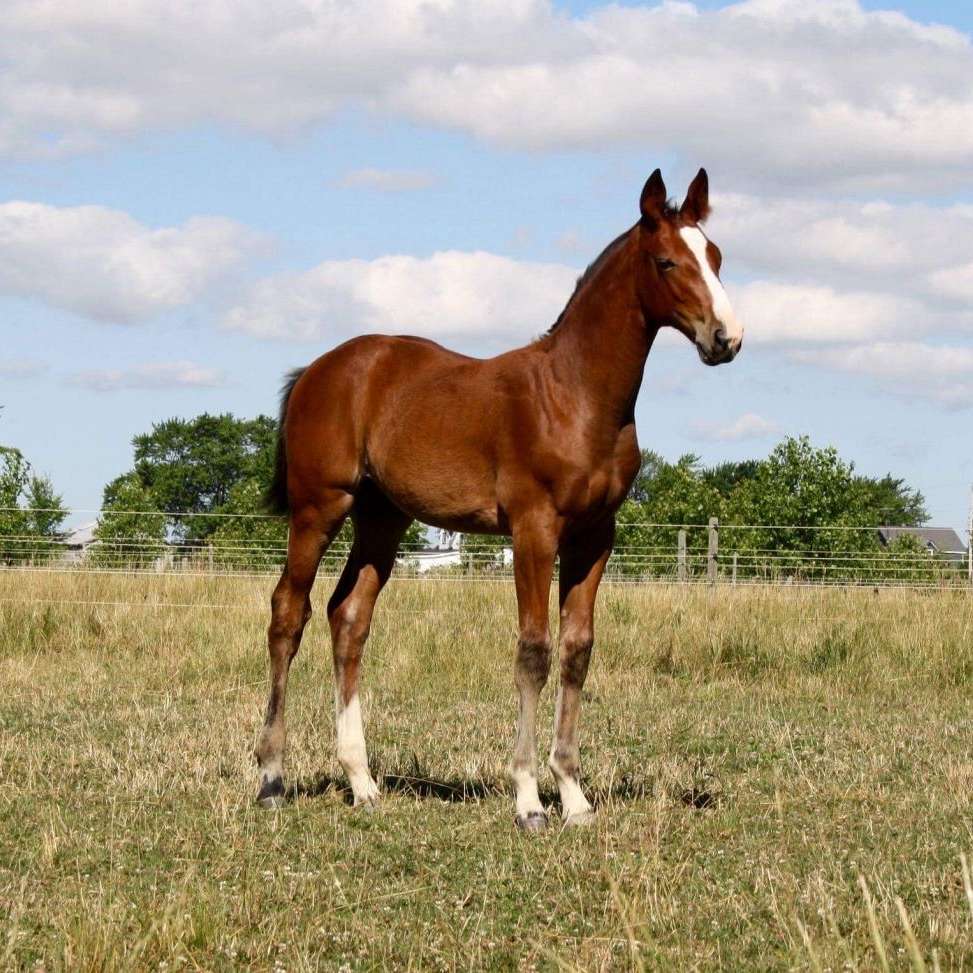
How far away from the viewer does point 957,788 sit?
22.8 ft

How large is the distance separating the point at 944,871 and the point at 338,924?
7.73 ft

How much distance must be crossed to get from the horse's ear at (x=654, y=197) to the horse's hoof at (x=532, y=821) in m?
2.81

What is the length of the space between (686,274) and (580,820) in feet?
8.38

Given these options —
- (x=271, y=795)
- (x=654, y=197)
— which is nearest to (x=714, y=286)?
(x=654, y=197)

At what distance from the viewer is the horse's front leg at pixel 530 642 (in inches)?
246

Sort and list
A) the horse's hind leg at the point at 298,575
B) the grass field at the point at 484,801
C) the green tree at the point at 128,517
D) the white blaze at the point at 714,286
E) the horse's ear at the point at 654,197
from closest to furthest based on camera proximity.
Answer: the grass field at the point at 484,801
the white blaze at the point at 714,286
the horse's ear at the point at 654,197
the horse's hind leg at the point at 298,575
the green tree at the point at 128,517

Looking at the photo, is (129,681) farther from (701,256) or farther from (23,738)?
(701,256)

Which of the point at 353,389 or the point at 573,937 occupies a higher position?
the point at 353,389

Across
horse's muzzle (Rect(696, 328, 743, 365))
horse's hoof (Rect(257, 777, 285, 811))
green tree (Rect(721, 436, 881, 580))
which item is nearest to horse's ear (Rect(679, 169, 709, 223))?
horse's muzzle (Rect(696, 328, 743, 365))

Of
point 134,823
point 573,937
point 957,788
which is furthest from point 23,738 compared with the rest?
point 957,788

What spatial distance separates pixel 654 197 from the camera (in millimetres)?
6281

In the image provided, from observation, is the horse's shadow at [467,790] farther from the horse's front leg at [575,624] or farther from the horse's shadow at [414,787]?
the horse's front leg at [575,624]

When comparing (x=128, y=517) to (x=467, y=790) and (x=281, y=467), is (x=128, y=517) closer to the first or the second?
(x=281, y=467)

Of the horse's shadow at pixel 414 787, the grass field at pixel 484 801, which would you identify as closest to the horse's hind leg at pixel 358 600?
the horse's shadow at pixel 414 787
